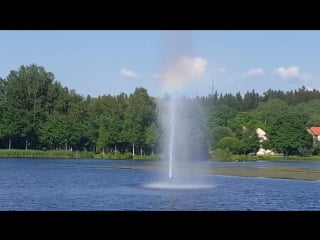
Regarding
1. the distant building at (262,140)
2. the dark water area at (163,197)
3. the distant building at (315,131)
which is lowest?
the dark water area at (163,197)

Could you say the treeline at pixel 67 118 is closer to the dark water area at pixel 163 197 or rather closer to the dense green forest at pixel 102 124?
the dense green forest at pixel 102 124

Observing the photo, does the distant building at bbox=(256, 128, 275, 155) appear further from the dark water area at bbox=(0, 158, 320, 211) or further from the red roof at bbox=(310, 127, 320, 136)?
the dark water area at bbox=(0, 158, 320, 211)

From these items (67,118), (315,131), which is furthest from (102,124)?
(315,131)

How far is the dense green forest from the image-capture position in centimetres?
5581

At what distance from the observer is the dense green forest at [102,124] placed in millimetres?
55812

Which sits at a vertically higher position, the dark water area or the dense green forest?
the dense green forest

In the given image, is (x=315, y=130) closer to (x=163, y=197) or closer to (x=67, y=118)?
(x=67, y=118)

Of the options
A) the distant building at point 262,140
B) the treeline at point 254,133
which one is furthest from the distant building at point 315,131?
the distant building at point 262,140

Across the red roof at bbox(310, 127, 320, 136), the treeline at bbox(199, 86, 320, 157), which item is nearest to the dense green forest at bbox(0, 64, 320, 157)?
the treeline at bbox(199, 86, 320, 157)
